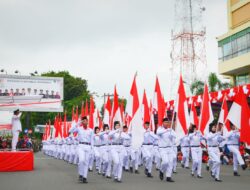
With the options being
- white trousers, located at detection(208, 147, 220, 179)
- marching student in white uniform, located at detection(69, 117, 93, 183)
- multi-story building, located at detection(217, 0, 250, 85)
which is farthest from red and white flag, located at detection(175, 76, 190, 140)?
multi-story building, located at detection(217, 0, 250, 85)

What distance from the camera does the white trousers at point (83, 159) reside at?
498 inches

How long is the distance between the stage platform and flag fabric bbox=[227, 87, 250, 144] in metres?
8.64

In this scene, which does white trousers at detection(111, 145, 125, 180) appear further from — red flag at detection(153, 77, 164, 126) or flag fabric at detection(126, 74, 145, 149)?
red flag at detection(153, 77, 164, 126)

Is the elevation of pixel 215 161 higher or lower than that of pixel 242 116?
lower

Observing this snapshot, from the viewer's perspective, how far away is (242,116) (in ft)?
45.3

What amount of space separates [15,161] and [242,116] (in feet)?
30.8

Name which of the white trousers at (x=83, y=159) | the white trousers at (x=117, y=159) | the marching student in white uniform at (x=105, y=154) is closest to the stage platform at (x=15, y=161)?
the marching student in white uniform at (x=105, y=154)

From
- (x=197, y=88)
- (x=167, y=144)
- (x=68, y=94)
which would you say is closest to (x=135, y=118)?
(x=167, y=144)

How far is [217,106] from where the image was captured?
25.9 metres

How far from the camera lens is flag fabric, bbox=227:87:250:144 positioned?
13.4 meters

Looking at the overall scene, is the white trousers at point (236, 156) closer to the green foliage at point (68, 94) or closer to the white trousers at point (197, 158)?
the white trousers at point (197, 158)

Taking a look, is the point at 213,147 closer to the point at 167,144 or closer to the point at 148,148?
the point at 167,144

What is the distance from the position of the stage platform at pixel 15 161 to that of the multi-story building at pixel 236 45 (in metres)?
20.7

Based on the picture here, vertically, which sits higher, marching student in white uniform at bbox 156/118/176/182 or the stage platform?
marching student in white uniform at bbox 156/118/176/182
